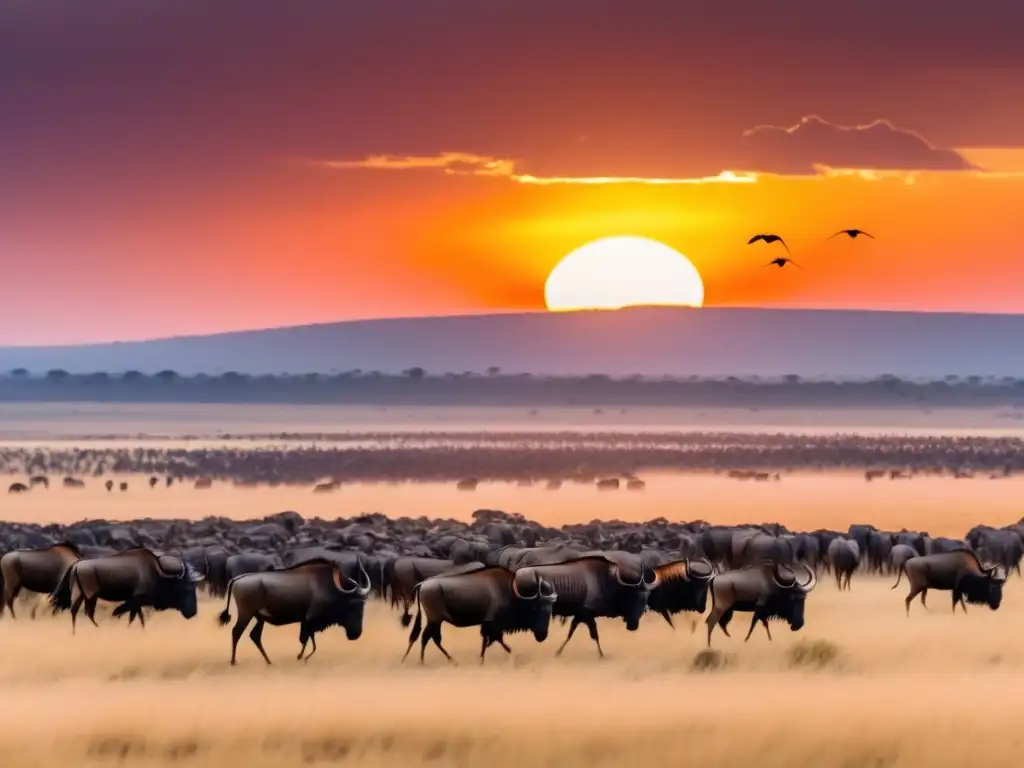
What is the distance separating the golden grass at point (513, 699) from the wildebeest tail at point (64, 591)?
270 millimetres

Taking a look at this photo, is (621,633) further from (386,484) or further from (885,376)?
(885,376)

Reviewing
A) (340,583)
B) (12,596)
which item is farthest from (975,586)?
(12,596)

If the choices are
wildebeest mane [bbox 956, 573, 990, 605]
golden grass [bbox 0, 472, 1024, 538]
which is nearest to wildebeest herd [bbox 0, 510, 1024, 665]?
wildebeest mane [bbox 956, 573, 990, 605]

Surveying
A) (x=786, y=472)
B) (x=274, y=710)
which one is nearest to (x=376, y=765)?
(x=274, y=710)

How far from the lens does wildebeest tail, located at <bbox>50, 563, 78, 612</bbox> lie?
2162cm

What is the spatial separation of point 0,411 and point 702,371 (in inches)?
3088

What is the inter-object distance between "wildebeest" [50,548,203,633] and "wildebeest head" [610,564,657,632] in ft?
16.0

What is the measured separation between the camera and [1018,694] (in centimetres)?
1842

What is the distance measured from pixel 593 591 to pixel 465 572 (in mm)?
1811

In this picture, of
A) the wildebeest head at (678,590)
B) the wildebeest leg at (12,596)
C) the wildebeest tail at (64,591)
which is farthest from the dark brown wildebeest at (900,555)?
the wildebeest leg at (12,596)

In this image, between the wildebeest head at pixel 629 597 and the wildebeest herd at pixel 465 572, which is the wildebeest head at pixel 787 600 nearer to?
the wildebeest herd at pixel 465 572

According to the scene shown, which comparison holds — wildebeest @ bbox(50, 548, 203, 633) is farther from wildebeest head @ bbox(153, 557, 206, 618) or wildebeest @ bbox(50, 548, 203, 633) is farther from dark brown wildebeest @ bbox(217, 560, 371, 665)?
dark brown wildebeest @ bbox(217, 560, 371, 665)

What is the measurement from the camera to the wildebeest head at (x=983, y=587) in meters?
24.4

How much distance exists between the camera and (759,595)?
21.2 metres
